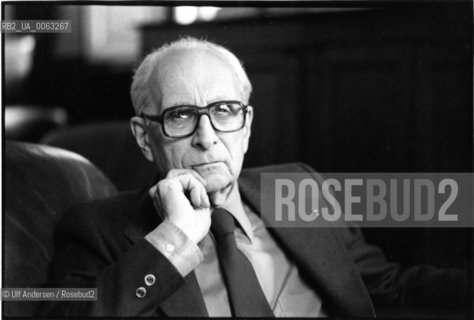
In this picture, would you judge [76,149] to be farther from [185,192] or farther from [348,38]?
[348,38]

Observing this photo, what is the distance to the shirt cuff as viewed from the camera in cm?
153

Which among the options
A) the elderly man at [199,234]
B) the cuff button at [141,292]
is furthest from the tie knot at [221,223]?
the cuff button at [141,292]

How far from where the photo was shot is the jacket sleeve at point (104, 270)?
1.52 meters

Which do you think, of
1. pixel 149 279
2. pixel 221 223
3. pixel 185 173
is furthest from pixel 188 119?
pixel 149 279

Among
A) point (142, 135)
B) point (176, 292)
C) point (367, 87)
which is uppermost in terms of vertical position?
point (367, 87)

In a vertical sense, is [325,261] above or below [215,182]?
below

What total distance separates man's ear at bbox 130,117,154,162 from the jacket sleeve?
18 centimetres

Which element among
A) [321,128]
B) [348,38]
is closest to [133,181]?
[321,128]

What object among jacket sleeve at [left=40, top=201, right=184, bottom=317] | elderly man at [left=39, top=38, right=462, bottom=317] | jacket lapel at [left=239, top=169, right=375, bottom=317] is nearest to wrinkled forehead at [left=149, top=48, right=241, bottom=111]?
elderly man at [left=39, top=38, right=462, bottom=317]

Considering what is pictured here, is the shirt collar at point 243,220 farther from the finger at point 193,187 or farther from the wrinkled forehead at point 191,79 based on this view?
the wrinkled forehead at point 191,79

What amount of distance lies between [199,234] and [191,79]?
0.35m

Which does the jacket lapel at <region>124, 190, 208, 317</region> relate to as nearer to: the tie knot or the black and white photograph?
the black and white photograph

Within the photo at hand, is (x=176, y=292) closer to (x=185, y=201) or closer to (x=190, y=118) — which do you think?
(x=185, y=201)

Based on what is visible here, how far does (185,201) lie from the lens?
61.7 inches
